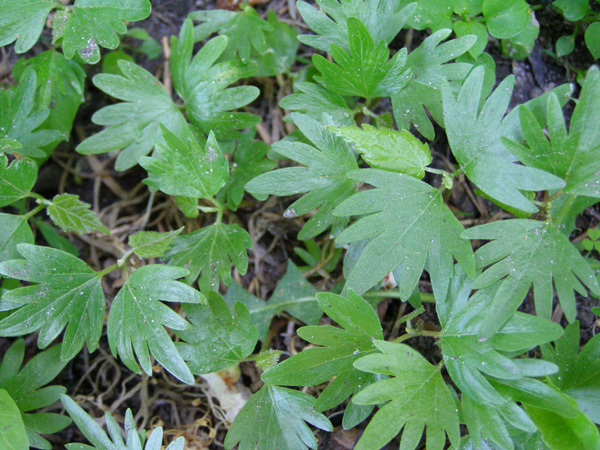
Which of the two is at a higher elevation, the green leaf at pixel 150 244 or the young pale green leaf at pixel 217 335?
the green leaf at pixel 150 244

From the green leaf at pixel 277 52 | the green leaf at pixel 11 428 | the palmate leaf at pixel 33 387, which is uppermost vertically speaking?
the green leaf at pixel 277 52

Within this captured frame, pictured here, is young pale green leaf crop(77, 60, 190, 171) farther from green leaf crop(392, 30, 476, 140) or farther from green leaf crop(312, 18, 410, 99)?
green leaf crop(392, 30, 476, 140)

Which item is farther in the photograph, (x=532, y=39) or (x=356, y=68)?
(x=532, y=39)

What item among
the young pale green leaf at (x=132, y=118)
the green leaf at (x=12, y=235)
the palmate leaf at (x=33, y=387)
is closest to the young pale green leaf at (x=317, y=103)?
the young pale green leaf at (x=132, y=118)

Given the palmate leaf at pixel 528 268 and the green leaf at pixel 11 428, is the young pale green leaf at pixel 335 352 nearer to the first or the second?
the palmate leaf at pixel 528 268

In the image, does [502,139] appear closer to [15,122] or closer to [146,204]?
[146,204]

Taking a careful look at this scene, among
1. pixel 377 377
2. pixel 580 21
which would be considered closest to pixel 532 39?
pixel 580 21

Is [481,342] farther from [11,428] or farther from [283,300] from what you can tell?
[11,428]
